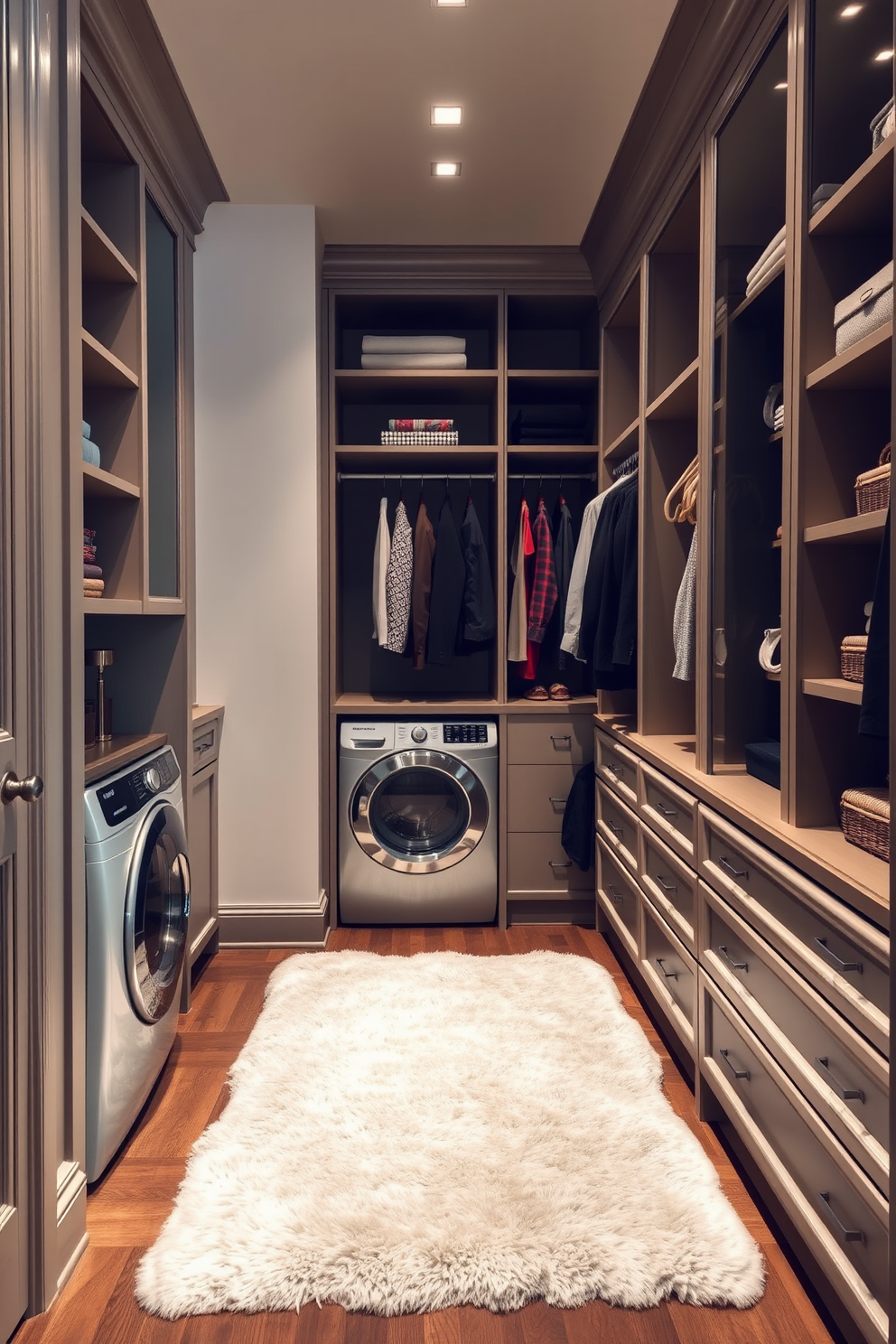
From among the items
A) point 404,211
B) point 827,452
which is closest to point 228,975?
point 827,452

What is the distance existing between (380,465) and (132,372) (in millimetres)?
1556

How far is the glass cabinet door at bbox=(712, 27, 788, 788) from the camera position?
1.79 meters

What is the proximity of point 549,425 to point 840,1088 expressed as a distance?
278 centimetres

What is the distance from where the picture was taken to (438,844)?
11.2 ft

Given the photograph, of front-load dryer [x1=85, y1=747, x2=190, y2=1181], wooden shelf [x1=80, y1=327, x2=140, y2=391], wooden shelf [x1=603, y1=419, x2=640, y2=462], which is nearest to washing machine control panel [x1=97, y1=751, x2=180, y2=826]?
front-load dryer [x1=85, y1=747, x2=190, y2=1181]

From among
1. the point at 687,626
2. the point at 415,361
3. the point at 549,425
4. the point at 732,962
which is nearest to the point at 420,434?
the point at 415,361

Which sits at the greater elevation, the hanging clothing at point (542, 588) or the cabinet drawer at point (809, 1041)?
the hanging clothing at point (542, 588)

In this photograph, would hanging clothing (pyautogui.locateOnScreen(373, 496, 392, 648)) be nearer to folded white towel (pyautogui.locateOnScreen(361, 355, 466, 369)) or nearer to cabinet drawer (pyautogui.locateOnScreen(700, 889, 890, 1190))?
folded white towel (pyautogui.locateOnScreen(361, 355, 466, 369))

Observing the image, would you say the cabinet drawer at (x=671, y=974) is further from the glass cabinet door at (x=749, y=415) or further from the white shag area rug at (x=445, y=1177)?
the glass cabinet door at (x=749, y=415)

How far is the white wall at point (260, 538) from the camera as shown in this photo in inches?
119

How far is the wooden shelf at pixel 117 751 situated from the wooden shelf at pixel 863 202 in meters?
1.82

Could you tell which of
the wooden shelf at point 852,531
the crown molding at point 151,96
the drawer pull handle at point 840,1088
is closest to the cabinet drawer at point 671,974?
the drawer pull handle at point 840,1088

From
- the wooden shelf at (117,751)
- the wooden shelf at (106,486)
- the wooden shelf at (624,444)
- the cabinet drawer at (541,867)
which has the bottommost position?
the cabinet drawer at (541,867)

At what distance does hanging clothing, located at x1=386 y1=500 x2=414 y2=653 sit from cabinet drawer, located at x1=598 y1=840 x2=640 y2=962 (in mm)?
1115
